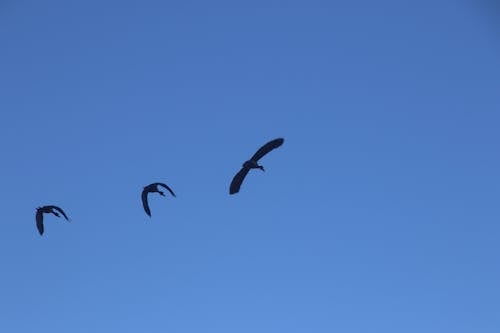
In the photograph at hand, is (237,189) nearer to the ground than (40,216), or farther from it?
nearer to the ground

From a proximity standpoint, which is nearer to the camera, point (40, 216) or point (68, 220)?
point (68, 220)

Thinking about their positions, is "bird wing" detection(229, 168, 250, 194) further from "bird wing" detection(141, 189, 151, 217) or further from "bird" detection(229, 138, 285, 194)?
"bird wing" detection(141, 189, 151, 217)

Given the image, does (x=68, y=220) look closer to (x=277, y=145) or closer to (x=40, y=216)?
(x=40, y=216)

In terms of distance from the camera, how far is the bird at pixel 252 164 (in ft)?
133

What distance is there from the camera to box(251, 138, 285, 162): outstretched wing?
40.3m

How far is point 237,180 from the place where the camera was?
41469 millimetres

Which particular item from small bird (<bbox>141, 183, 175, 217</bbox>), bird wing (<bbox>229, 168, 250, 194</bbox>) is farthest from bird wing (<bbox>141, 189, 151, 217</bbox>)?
bird wing (<bbox>229, 168, 250, 194</bbox>)

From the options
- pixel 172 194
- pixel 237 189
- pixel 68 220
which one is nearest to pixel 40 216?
pixel 68 220

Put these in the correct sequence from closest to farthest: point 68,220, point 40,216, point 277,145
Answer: point 277,145 < point 68,220 < point 40,216

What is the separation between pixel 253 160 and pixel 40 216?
49.2ft

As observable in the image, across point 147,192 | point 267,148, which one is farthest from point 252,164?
point 147,192

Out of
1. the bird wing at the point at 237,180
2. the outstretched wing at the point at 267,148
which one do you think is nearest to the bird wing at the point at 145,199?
the bird wing at the point at 237,180

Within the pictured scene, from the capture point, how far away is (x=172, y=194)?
42.8 m

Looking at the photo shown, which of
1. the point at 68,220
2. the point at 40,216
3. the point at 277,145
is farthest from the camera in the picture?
the point at 40,216
